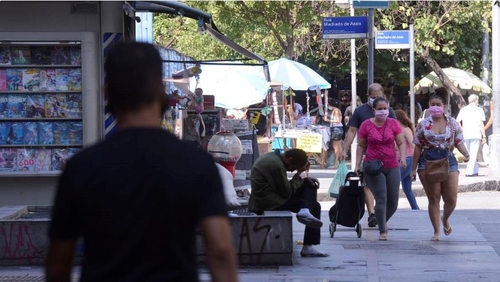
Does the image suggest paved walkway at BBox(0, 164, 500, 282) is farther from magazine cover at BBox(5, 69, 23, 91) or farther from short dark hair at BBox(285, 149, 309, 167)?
magazine cover at BBox(5, 69, 23, 91)

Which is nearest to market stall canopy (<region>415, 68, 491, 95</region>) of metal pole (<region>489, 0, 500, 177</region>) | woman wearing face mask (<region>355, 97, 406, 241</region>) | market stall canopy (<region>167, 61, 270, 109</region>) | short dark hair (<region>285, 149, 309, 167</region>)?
metal pole (<region>489, 0, 500, 177</region>)

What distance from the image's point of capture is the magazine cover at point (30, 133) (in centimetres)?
1111

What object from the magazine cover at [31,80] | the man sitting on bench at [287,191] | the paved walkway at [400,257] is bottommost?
the paved walkway at [400,257]

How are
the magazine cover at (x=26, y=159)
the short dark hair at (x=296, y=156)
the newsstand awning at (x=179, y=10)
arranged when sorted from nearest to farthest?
the short dark hair at (x=296, y=156)
the magazine cover at (x=26, y=159)
the newsstand awning at (x=179, y=10)

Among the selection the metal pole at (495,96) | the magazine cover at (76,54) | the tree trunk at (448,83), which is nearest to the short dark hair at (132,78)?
the magazine cover at (76,54)

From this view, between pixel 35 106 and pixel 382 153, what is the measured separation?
3972 mm

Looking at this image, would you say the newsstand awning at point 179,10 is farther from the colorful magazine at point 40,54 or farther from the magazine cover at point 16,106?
the magazine cover at point 16,106

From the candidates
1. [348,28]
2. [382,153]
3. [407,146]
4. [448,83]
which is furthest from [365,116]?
[448,83]

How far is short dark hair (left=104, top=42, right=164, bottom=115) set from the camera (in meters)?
2.97

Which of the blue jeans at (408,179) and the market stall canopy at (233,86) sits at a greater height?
the market stall canopy at (233,86)

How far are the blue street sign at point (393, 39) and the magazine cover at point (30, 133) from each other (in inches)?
325

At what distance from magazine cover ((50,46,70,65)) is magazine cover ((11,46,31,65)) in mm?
270

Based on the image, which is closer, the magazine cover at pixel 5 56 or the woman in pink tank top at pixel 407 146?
the magazine cover at pixel 5 56

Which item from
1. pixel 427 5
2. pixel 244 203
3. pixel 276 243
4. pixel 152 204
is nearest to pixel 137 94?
pixel 152 204
